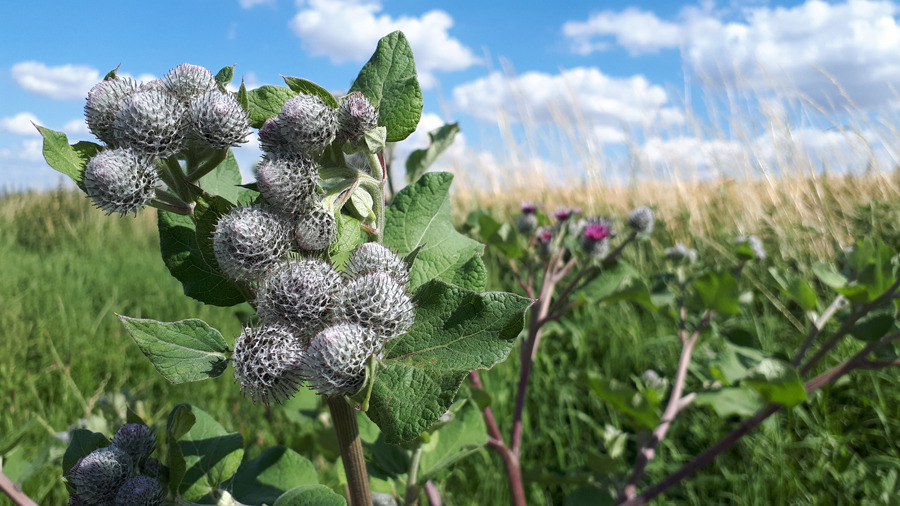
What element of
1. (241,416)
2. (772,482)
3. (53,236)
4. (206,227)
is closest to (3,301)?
(241,416)

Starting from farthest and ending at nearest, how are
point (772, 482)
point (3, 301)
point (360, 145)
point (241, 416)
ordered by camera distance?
point (3, 301) < point (241, 416) < point (772, 482) < point (360, 145)

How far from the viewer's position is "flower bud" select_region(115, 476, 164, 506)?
802mm

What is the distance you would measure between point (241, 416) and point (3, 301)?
9.36 ft

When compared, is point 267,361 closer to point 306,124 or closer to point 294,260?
point 294,260

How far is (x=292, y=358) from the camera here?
698 millimetres

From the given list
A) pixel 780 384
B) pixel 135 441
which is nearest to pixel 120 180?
pixel 135 441

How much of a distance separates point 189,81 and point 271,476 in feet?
2.36

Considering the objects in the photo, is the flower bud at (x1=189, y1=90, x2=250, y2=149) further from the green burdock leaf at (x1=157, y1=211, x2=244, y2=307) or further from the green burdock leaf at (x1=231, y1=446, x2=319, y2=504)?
the green burdock leaf at (x1=231, y1=446, x2=319, y2=504)

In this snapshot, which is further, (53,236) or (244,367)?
(53,236)

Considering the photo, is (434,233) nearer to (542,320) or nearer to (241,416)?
(542,320)

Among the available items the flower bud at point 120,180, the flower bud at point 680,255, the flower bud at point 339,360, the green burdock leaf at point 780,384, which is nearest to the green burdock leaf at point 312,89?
the flower bud at point 120,180

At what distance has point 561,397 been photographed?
9.90ft

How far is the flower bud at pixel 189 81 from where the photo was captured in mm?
836

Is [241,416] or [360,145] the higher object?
[360,145]
